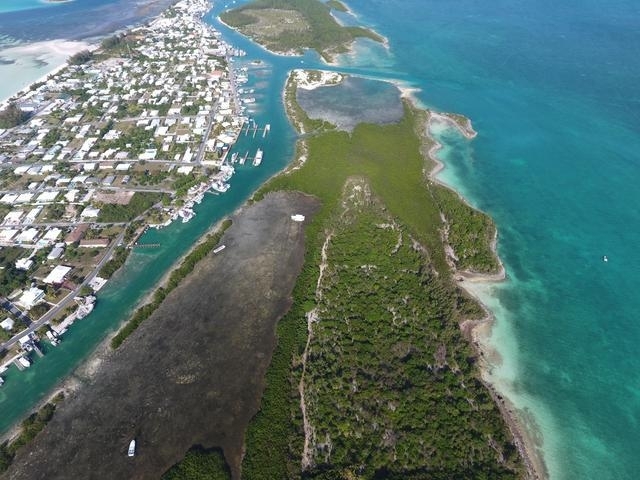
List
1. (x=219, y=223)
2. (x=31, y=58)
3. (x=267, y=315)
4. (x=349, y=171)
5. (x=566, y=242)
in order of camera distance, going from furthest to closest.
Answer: (x=31, y=58) → (x=349, y=171) → (x=219, y=223) → (x=566, y=242) → (x=267, y=315)

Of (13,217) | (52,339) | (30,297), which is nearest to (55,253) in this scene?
(30,297)

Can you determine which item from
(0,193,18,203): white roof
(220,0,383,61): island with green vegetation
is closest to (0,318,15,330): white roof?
(0,193,18,203): white roof

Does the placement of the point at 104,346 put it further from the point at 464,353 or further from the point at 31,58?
the point at 31,58

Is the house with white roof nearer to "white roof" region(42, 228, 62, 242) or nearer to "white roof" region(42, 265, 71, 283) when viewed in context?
"white roof" region(42, 265, 71, 283)

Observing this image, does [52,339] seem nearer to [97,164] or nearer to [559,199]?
[97,164]

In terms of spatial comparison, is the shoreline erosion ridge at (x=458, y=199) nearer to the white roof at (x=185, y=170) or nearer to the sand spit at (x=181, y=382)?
the sand spit at (x=181, y=382)

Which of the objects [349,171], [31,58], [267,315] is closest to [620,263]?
[349,171]
